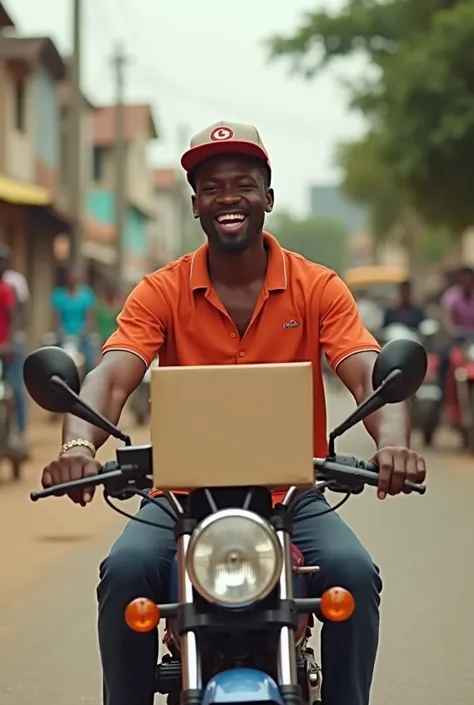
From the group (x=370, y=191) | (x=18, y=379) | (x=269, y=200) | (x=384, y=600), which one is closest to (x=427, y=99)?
(x=18, y=379)

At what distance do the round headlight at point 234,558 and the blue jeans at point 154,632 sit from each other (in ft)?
1.40

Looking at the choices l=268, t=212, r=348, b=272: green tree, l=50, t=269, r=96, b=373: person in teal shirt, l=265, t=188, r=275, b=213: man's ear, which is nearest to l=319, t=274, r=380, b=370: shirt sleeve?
l=265, t=188, r=275, b=213: man's ear

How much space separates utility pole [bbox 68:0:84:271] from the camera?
27266 mm

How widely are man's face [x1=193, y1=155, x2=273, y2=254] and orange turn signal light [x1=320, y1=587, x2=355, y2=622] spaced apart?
42.7 inches

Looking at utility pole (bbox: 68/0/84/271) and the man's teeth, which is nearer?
the man's teeth

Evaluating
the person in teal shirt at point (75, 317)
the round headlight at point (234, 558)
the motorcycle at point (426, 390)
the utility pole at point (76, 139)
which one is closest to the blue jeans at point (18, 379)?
the motorcycle at point (426, 390)

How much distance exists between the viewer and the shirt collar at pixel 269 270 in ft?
14.9

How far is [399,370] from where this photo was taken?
3.77m

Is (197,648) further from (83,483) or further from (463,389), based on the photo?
(463,389)

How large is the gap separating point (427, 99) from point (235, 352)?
17770 millimetres

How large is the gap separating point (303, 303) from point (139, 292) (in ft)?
1.49

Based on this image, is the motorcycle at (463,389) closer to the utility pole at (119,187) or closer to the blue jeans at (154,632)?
the blue jeans at (154,632)

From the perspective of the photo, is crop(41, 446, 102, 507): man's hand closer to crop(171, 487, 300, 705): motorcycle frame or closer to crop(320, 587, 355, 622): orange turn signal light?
crop(171, 487, 300, 705): motorcycle frame

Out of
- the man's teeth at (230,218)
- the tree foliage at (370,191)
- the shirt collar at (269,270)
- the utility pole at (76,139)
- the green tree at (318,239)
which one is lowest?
the shirt collar at (269,270)
